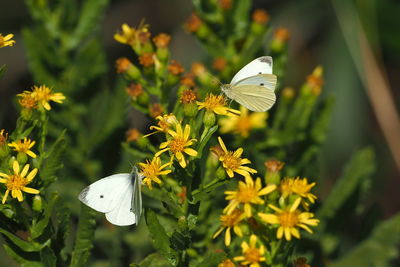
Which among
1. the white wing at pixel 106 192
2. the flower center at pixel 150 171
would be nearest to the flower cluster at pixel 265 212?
the flower center at pixel 150 171

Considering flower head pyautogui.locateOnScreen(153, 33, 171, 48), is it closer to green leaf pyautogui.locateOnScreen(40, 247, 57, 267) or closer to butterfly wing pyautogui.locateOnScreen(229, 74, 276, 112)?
butterfly wing pyautogui.locateOnScreen(229, 74, 276, 112)

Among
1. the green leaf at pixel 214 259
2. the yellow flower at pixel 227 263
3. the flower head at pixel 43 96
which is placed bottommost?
the yellow flower at pixel 227 263

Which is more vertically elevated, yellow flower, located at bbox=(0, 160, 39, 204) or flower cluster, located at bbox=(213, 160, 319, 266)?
yellow flower, located at bbox=(0, 160, 39, 204)

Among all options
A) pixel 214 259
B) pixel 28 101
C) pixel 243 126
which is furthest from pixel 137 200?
pixel 243 126

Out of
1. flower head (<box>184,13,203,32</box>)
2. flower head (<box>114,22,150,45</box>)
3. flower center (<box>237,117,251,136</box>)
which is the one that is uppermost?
flower head (<box>184,13,203,32</box>)

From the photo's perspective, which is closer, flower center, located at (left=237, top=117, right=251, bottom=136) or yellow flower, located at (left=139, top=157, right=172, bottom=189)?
yellow flower, located at (left=139, top=157, right=172, bottom=189)

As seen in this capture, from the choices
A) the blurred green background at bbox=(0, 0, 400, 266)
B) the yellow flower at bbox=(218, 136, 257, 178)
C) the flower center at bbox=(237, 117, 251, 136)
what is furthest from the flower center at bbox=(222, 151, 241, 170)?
the blurred green background at bbox=(0, 0, 400, 266)

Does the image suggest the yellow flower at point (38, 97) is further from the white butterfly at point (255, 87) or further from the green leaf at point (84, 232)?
the white butterfly at point (255, 87)
